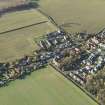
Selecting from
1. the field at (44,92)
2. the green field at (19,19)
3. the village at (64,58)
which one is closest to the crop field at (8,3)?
the green field at (19,19)

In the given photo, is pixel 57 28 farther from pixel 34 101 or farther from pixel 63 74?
pixel 34 101

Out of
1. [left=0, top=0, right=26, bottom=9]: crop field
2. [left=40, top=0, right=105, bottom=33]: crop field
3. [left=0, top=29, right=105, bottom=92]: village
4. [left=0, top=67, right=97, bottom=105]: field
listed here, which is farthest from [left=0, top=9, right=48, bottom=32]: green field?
[left=0, top=67, right=97, bottom=105]: field

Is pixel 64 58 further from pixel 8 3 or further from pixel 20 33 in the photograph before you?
pixel 8 3

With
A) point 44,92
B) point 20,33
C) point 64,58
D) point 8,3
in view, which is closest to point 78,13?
point 20,33

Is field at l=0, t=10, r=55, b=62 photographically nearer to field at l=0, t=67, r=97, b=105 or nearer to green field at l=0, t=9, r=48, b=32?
green field at l=0, t=9, r=48, b=32

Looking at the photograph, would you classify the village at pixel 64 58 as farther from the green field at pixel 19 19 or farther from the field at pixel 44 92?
the green field at pixel 19 19

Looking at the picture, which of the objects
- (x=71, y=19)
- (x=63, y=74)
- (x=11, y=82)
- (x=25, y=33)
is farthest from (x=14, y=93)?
(x=71, y=19)

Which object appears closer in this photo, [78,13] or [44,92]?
[44,92]
